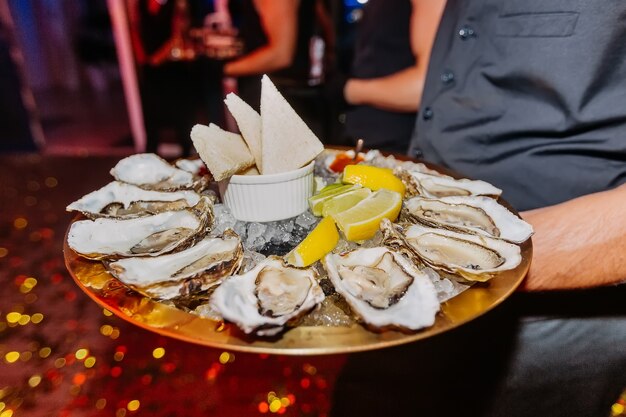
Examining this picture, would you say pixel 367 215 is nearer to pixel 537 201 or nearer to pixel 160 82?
pixel 537 201

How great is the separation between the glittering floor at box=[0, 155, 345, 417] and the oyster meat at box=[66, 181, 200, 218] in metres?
1.10

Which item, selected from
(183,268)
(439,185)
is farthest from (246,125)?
(439,185)

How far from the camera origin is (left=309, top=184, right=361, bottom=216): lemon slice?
1.18 meters

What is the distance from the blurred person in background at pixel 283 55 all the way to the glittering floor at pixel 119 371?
5.29 feet

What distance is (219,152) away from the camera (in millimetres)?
1114

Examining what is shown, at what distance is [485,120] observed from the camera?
147 cm

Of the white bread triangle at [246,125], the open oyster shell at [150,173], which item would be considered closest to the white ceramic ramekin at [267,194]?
the white bread triangle at [246,125]

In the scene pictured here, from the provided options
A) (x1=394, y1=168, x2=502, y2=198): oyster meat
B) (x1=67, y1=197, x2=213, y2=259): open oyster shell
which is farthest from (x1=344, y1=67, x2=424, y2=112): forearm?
(x1=67, y1=197, x2=213, y2=259): open oyster shell

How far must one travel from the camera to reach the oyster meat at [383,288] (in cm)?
74

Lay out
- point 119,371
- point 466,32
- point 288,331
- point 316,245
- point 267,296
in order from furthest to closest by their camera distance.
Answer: point 119,371
point 466,32
point 316,245
point 267,296
point 288,331

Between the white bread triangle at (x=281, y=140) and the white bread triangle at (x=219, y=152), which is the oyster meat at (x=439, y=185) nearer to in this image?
the white bread triangle at (x=281, y=140)

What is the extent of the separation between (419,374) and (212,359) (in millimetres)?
1094

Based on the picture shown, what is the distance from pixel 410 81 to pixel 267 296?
5.19ft

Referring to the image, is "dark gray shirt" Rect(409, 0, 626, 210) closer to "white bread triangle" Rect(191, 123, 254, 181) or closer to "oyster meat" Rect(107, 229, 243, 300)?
"white bread triangle" Rect(191, 123, 254, 181)
